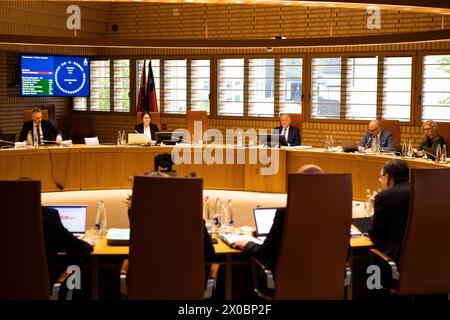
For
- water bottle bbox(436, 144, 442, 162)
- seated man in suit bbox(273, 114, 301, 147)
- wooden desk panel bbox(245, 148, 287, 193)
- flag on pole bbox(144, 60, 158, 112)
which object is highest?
flag on pole bbox(144, 60, 158, 112)

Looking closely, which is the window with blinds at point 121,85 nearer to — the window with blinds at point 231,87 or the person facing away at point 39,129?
the window with blinds at point 231,87

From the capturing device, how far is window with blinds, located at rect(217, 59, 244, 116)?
1488cm

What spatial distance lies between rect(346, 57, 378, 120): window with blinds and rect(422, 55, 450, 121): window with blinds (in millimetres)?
993

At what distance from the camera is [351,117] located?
44.5ft

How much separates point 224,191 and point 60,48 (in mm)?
6026

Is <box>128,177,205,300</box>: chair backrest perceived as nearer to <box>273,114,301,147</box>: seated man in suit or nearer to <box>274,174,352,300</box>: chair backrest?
<box>274,174,352,300</box>: chair backrest

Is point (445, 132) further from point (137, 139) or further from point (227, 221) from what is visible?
point (227, 221)

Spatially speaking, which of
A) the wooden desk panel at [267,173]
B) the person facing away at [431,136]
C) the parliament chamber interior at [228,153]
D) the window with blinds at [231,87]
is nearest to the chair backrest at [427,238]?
the parliament chamber interior at [228,153]

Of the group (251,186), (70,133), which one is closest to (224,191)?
(251,186)

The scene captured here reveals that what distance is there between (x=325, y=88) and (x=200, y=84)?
285 cm

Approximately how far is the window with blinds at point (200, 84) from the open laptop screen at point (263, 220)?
32.9 feet

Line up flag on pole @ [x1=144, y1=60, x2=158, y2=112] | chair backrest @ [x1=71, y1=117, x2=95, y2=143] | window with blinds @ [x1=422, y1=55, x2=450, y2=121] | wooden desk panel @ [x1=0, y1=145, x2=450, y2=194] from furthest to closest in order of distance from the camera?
chair backrest @ [x1=71, y1=117, x2=95, y2=143], flag on pole @ [x1=144, y1=60, x2=158, y2=112], window with blinds @ [x1=422, y1=55, x2=450, y2=121], wooden desk panel @ [x1=0, y1=145, x2=450, y2=194]

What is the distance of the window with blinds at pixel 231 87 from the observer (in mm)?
14875

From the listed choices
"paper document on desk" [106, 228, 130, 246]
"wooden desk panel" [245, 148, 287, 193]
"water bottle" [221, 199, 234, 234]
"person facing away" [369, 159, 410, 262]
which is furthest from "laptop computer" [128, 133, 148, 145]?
"person facing away" [369, 159, 410, 262]
